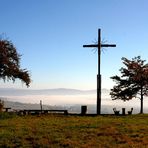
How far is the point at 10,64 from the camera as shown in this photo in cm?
5503

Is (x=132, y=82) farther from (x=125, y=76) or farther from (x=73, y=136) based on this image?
(x=73, y=136)

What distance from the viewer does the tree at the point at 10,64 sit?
5447 centimetres

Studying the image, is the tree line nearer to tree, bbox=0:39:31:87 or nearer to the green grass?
tree, bbox=0:39:31:87

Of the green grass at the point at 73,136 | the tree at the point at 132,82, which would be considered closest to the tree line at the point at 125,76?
the tree at the point at 132,82

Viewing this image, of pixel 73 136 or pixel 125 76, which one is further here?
pixel 125 76

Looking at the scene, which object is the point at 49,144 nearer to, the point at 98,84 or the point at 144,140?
the point at 144,140

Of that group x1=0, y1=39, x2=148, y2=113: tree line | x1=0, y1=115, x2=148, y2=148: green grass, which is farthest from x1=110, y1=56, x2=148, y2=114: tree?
x1=0, y1=115, x2=148, y2=148: green grass

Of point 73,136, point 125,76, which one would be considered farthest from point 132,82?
point 73,136

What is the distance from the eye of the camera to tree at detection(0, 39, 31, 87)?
54469 millimetres

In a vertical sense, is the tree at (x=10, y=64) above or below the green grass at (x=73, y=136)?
above

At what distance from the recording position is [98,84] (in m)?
43.0

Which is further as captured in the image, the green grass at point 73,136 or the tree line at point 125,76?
the tree line at point 125,76

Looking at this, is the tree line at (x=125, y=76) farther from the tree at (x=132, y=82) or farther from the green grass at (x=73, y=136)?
the green grass at (x=73, y=136)

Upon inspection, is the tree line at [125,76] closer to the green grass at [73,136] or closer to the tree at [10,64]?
the tree at [10,64]
